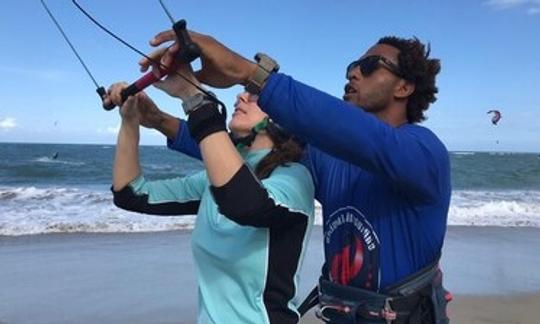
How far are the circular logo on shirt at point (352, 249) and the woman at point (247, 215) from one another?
0.12 m

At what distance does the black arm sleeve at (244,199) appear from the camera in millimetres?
1659

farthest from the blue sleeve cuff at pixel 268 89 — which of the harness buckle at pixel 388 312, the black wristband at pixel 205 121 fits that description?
the harness buckle at pixel 388 312

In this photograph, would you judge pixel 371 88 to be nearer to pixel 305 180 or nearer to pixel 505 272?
pixel 305 180

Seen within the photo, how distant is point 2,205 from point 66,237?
6.99m

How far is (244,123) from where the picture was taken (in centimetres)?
215

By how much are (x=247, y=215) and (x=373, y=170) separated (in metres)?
0.37

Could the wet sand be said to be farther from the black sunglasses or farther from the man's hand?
the man's hand

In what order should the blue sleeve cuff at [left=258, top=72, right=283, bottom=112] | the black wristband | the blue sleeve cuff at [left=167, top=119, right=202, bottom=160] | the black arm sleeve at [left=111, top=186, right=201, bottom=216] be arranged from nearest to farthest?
the blue sleeve cuff at [left=258, top=72, right=283, bottom=112] → the black wristband → the black arm sleeve at [left=111, top=186, right=201, bottom=216] → the blue sleeve cuff at [left=167, top=119, right=202, bottom=160]

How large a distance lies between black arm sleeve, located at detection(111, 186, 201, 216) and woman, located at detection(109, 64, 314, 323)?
0.33 m

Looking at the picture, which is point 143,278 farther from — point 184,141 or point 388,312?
point 388,312

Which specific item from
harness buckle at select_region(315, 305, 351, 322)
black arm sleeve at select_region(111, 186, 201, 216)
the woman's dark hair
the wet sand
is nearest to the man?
harness buckle at select_region(315, 305, 351, 322)

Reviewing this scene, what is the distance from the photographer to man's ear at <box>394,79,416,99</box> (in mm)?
2021

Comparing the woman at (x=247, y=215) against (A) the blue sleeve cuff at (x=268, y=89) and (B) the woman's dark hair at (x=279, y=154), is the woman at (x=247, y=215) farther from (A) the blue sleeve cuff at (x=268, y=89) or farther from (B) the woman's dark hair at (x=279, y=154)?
(A) the blue sleeve cuff at (x=268, y=89)

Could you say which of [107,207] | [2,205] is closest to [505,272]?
[107,207]
